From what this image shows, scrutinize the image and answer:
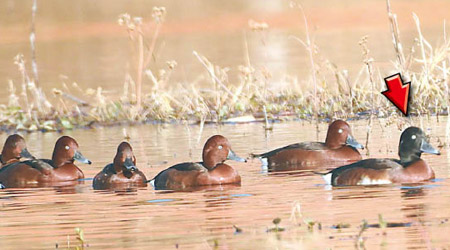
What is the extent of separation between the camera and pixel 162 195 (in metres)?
12.7

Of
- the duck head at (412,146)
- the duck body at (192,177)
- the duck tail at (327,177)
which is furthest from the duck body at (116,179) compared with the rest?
the duck head at (412,146)

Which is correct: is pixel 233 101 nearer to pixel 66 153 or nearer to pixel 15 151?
pixel 15 151

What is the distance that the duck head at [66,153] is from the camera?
15094 mm

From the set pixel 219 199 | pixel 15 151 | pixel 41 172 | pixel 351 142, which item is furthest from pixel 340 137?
pixel 15 151

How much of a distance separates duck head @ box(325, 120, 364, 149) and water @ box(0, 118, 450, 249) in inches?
11.2

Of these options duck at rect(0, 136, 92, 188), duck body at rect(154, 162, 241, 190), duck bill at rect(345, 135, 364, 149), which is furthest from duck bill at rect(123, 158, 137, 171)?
duck bill at rect(345, 135, 364, 149)

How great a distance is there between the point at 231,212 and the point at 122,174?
306 cm

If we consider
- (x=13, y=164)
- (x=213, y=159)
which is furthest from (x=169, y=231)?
(x=13, y=164)

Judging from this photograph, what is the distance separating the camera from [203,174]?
13.4 m

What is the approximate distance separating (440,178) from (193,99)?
8.77m

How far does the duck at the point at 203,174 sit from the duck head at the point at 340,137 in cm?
226

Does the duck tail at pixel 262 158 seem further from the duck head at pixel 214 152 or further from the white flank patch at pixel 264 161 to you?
the duck head at pixel 214 152

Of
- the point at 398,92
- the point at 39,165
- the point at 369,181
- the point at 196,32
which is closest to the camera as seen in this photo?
the point at 369,181

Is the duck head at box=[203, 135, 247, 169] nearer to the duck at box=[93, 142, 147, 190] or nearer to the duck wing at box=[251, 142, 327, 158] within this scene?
the duck at box=[93, 142, 147, 190]
